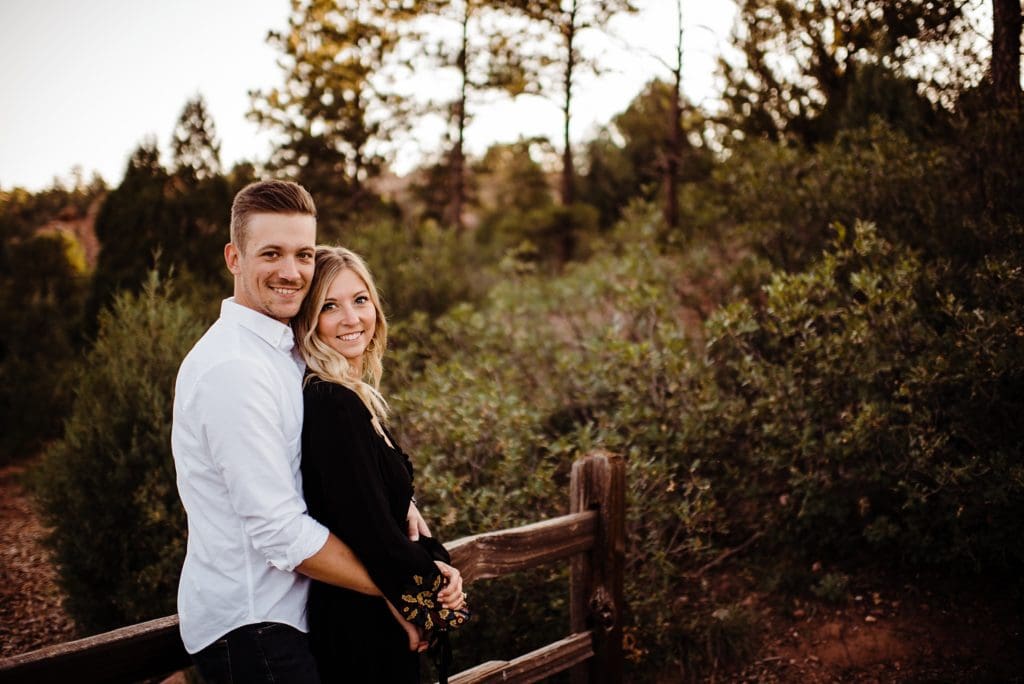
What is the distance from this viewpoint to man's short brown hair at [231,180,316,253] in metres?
2.10

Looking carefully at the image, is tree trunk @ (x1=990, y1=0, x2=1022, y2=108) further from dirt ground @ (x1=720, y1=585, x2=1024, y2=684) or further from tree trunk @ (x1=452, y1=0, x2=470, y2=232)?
tree trunk @ (x1=452, y1=0, x2=470, y2=232)

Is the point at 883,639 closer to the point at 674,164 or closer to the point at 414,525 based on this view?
the point at 414,525

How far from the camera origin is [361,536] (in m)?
1.87

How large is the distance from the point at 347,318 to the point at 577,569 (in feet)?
7.29

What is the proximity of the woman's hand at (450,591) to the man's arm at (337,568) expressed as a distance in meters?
0.22

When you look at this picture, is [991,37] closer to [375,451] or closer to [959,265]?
[959,265]

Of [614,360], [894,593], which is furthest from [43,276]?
[894,593]

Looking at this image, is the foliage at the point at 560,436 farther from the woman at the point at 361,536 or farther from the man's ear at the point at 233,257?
the man's ear at the point at 233,257

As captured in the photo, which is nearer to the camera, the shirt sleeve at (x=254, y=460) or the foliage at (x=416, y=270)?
the shirt sleeve at (x=254, y=460)

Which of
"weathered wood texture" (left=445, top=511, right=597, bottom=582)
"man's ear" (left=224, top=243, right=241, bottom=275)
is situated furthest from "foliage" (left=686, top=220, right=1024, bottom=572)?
"man's ear" (left=224, top=243, right=241, bottom=275)

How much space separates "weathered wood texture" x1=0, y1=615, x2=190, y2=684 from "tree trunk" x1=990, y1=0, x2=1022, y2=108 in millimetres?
7099

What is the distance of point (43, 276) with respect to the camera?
14492mm

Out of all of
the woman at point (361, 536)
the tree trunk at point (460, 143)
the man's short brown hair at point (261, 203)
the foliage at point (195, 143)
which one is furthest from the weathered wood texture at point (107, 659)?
the tree trunk at point (460, 143)

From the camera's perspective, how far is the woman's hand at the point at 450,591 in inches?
80.7
